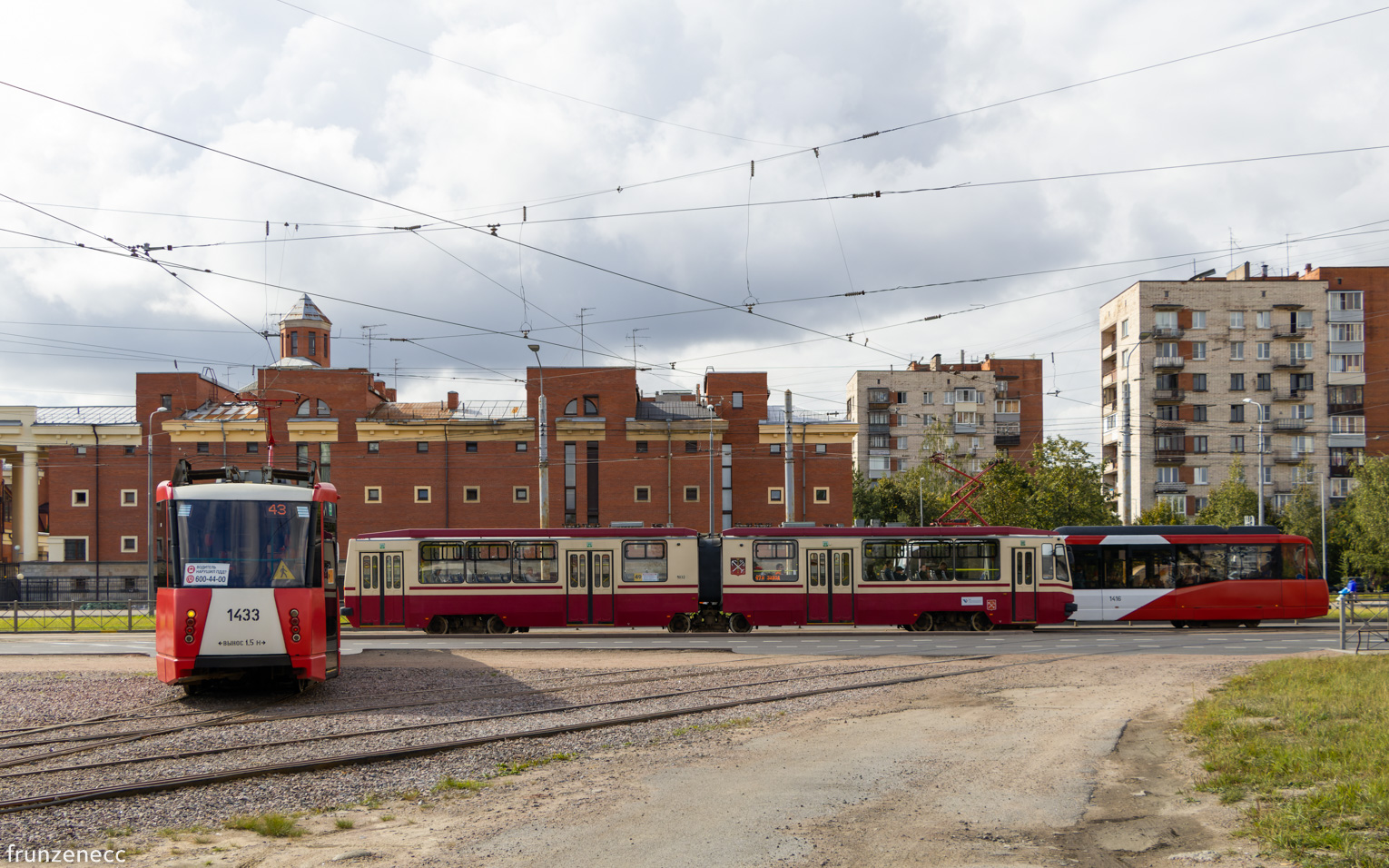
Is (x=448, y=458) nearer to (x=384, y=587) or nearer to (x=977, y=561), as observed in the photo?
(x=384, y=587)

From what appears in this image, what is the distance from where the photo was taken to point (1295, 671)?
55.0 feet

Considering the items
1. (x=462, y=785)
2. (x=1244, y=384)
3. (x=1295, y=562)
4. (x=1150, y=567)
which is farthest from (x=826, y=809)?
(x=1244, y=384)

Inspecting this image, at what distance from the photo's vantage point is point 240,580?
1395 centimetres

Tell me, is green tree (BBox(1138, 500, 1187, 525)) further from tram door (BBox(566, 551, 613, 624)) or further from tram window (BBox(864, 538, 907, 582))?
tram door (BBox(566, 551, 613, 624))

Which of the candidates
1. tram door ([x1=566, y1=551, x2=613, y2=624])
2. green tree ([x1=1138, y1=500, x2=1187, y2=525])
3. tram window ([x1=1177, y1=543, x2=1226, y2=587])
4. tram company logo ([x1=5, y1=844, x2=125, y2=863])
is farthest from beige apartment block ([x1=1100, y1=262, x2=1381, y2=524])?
tram company logo ([x1=5, y1=844, x2=125, y2=863])

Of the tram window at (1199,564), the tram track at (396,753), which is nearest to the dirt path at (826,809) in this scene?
the tram track at (396,753)

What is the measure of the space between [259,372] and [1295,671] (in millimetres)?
58350

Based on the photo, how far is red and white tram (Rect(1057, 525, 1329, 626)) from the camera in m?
30.0

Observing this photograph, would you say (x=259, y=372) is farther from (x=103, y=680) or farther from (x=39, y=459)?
(x=103, y=680)

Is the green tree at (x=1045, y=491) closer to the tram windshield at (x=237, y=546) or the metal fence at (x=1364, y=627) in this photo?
the metal fence at (x=1364, y=627)

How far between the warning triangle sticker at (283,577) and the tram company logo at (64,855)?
6665 millimetres

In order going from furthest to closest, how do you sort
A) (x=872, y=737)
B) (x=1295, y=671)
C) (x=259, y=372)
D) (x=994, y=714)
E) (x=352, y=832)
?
1. (x=259, y=372)
2. (x=1295, y=671)
3. (x=994, y=714)
4. (x=872, y=737)
5. (x=352, y=832)

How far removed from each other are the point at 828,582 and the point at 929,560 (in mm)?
2802

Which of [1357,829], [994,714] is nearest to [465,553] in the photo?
[994,714]
